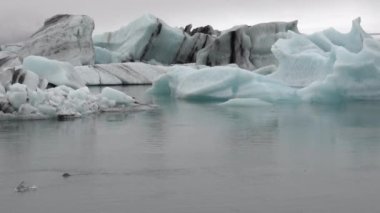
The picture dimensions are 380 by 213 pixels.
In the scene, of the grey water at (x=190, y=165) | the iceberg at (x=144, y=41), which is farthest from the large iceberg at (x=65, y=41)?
the grey water at (x=190, y=165)

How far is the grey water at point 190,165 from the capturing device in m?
3.93

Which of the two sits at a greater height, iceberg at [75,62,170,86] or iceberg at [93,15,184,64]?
iceberg at [93,15,184,64]

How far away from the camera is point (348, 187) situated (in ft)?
14.3

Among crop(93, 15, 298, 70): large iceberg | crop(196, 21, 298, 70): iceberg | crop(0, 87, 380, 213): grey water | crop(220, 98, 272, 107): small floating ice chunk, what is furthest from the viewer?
crop(93, 15, 298, 70): large iceberg

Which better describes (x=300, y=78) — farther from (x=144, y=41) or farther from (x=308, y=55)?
(x=144, y=41)

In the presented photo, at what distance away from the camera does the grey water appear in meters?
3.93

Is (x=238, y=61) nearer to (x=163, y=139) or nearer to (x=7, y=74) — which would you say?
(x=7, y=74)

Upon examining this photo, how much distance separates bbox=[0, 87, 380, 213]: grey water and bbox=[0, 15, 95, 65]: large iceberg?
9958 mm

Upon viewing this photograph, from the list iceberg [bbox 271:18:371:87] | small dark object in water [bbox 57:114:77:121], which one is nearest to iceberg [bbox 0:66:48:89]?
small dark object in water [bbox 57:114:77:121]

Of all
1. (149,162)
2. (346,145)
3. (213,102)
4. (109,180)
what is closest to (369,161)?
(346,145)

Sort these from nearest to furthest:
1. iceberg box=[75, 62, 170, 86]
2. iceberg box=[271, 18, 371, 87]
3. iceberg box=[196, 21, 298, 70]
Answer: iceberg box=[271, 18, 371, 87]
iceberg box=[75, 62, 170, 86]
iceberg box=[196, 21, 298, 70]

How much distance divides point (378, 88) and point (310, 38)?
110 inches

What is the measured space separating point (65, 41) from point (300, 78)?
7.08 metres

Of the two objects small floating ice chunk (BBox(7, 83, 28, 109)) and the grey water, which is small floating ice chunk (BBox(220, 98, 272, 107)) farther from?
small floating ice chunk (BBox(7, 83, 28, 109))
